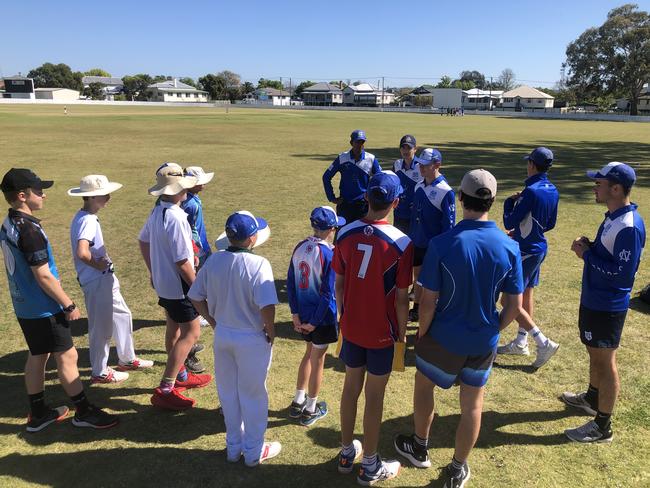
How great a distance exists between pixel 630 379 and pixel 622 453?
4.46 ft

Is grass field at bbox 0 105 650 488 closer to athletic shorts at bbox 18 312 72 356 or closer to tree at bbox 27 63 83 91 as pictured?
athletic shorts at bbox 18 312 72 356

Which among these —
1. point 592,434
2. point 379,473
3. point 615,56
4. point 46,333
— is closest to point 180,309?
point 46,333

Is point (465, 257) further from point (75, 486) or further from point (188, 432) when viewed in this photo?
point (75, 486)

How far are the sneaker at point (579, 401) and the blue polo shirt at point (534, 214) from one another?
1477mm

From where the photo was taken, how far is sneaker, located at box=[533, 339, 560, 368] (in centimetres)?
499

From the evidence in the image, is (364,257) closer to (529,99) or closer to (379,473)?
(379,473)

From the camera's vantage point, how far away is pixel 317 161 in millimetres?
20438

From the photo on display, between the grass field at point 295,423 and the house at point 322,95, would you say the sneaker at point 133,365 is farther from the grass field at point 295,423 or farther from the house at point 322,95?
the house at point 322,95

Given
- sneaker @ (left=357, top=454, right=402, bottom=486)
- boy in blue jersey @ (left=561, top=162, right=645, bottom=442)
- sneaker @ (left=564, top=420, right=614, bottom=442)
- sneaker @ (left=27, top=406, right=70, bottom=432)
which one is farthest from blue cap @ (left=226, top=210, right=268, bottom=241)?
sneaker @ (left=564, top=420, right=614, bottom=442)

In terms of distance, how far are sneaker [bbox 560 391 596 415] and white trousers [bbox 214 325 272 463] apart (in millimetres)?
3038

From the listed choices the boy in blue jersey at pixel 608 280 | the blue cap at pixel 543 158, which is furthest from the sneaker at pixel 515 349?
the blue cap at pixel 543 158

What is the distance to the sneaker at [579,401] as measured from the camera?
4.38m

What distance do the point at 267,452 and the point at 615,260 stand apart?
10.5 ft

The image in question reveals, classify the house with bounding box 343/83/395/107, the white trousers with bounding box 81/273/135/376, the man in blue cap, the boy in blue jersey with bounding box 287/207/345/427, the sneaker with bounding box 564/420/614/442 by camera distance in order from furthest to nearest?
the house with bounding box 343/83/395/107 → the man in blue cap → the white trousers with bounding box 81/273/135/376 → the sneaker with bounding box 564/420/614/442 → the boy in blue jersey with bounding box 287/207/345/427
